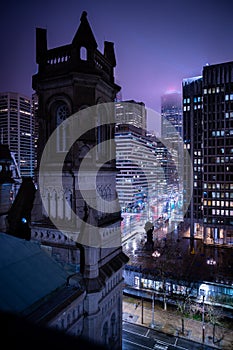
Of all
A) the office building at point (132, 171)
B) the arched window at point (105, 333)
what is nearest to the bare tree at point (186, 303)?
the arched window at point (105, 333)

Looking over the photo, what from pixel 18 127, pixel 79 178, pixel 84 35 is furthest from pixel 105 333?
pixel 18 127

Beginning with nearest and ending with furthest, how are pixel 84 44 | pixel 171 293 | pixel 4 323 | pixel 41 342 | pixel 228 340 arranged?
pixel 41 342 < pixel 4 323 < pixel 84 44 < pixel 228 340 < pixel 171 293

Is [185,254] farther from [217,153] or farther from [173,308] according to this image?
[217,153]

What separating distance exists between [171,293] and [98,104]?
106 ft

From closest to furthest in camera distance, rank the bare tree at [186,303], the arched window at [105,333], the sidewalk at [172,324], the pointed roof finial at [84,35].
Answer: the pointed roof finial at [84,35], the arched window at [105,333], the sidewalk at [172,324], the bare tree at [186,303]

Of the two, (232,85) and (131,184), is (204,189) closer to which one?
(232,85)

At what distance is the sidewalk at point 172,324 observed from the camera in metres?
29.0

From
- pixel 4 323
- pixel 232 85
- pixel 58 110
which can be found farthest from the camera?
pixel 232 85

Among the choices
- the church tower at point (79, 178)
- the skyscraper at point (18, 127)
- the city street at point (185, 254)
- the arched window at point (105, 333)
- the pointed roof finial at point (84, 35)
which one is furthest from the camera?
the skyscraper at point (18, 127)

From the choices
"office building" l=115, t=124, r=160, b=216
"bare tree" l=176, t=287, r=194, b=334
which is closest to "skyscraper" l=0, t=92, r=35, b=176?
"office building" l=115, t=124, r=160, b=216

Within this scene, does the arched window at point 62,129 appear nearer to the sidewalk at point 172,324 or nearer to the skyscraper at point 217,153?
the sidewalk at point 172,324

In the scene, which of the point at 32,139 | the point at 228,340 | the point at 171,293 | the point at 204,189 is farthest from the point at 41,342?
the point at 32,139

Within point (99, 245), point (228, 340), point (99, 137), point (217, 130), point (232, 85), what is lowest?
point (228, 340)

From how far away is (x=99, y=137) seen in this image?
18.1 metres
